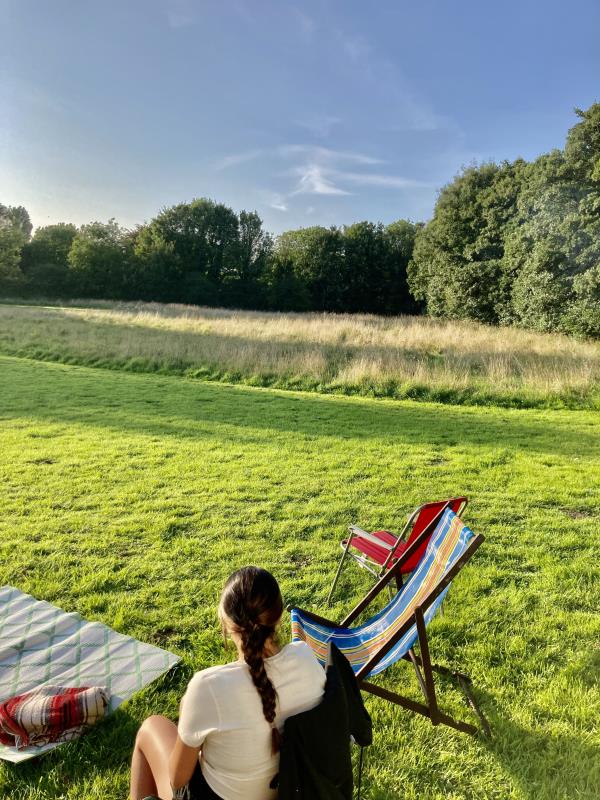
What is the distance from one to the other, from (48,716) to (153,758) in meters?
0.85

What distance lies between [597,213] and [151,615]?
24.4 m

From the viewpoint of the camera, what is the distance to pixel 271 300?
52.5 meters

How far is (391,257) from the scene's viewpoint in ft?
169

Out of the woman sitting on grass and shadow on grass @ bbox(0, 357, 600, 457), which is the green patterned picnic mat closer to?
the woman sitting on grass

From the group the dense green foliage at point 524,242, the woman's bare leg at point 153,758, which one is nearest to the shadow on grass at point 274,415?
the woman's bare leg at point 153,758

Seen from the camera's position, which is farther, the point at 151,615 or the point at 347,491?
the point at 347,491

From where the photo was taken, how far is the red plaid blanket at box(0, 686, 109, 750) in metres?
2.57

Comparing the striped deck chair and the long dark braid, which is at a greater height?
the long dark braid

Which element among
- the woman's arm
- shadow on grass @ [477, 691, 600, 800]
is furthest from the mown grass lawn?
the woman's arm

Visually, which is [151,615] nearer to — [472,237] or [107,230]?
[472,237]

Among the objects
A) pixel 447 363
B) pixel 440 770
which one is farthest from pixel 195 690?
pixel 447 363

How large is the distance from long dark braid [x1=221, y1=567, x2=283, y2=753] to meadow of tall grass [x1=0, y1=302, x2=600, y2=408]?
34.8ft

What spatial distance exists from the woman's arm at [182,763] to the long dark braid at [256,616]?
0.88 ft

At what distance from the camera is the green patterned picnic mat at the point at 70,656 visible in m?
3.03
